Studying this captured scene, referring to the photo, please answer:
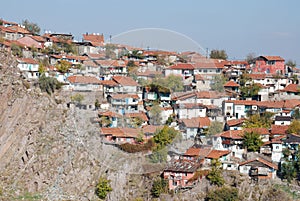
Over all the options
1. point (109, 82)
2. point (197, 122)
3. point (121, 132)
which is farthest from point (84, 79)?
point (197, 122)

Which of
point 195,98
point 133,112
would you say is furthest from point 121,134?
point 195,98

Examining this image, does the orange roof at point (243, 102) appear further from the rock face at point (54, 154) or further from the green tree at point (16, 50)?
the green tree at point (16, 50)

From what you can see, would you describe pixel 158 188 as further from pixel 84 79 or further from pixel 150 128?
pixel 84 79

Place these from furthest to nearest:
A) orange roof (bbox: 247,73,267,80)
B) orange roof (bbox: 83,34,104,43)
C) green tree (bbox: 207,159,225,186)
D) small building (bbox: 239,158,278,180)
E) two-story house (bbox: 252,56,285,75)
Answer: orange roof (bbox: 83,34,104,43)
two-story house (bbox: 252,56,285,75)
orange roof (bbox: 247,73,267,80)
small building (bbox: 239,158,278,180)
green tree (bbox: 207,159,225,186)

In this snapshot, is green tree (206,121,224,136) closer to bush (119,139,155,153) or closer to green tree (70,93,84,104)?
bush (119,139,155,153)

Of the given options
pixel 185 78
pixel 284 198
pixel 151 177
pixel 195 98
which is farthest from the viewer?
pixel 185 78

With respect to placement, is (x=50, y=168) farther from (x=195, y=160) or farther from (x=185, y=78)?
(x=185, y=78)

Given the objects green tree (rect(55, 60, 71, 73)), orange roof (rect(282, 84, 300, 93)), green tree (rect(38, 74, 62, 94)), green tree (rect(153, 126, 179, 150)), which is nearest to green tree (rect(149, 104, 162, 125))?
green tree (rect(153, 126, 179, 150))
